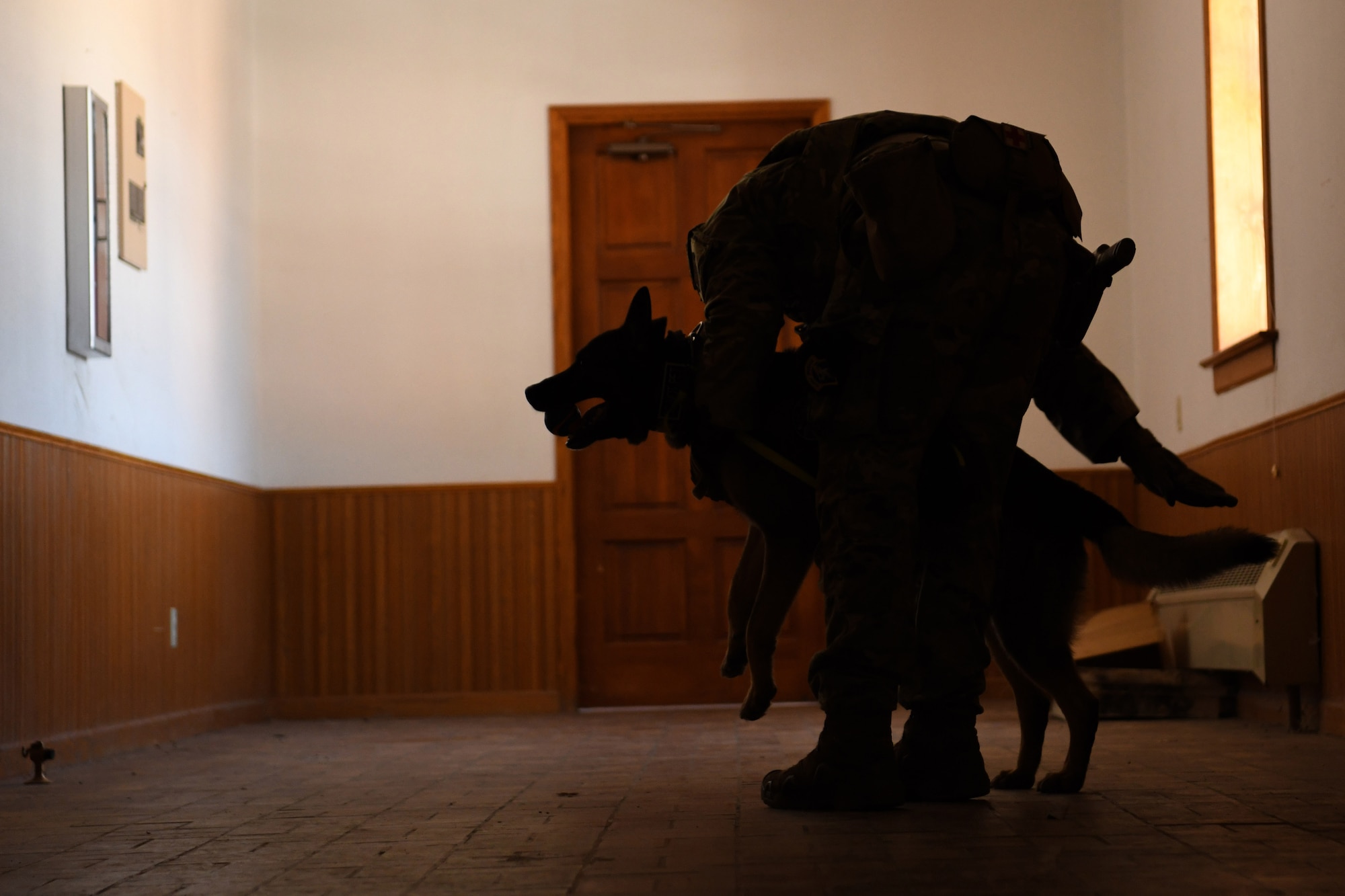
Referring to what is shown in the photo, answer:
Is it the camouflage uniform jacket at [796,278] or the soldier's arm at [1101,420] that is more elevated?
the camouflage uniform jacket at [796,278]

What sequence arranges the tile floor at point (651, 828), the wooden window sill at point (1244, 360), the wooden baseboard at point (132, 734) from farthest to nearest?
the wooden window sill at point (1244, 360) < the wooden baseboard at point (132, 734) < the tile floor at point (651, 828)

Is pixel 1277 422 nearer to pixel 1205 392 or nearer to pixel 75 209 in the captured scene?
pixel 1205 392

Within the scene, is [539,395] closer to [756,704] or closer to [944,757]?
[756,704]

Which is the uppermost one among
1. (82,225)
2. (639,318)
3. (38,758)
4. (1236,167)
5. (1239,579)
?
(1236,167)

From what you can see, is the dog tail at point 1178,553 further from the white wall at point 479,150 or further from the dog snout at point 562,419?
the white wall at point 479,150

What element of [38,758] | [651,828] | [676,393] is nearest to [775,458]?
[676,393]

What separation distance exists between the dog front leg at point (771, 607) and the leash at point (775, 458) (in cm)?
13

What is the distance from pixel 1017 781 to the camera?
9.30 feet

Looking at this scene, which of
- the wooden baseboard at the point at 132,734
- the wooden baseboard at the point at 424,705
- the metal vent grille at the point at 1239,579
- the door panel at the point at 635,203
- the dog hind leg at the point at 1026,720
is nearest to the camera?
the dog hind leg at the point at 1026,720

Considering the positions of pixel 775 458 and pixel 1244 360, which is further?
pixel 1244 360

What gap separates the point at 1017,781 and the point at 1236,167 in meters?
3.23

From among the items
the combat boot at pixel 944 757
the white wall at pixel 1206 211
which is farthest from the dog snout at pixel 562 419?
the white wall at pixel 1206 211

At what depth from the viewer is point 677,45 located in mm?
6516

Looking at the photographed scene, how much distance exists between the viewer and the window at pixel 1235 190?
193 inches
